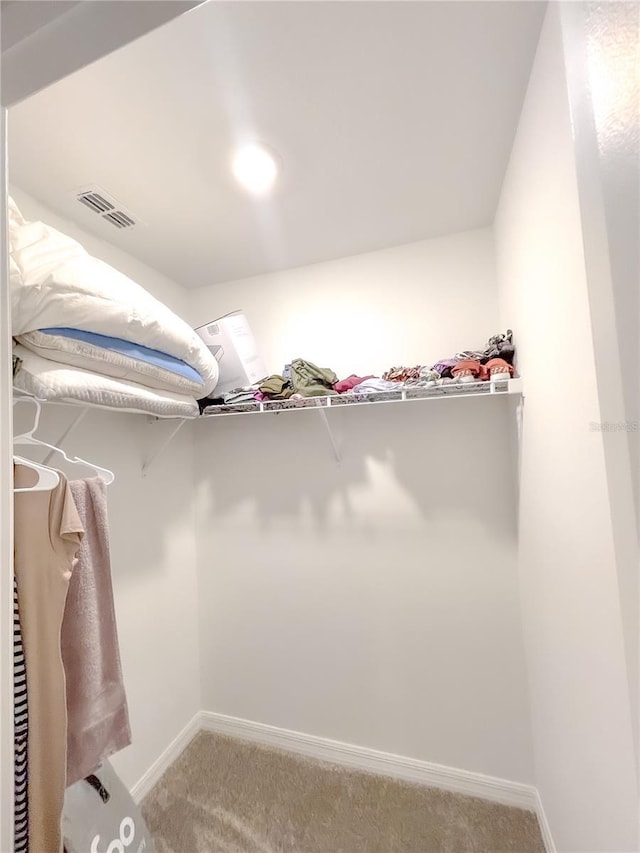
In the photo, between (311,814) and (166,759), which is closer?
(311,814)

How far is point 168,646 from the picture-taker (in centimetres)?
193

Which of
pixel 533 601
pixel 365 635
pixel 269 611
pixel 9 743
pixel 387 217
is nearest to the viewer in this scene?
pixel 9 743

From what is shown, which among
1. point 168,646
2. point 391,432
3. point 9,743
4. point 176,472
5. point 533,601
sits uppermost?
point 391,432

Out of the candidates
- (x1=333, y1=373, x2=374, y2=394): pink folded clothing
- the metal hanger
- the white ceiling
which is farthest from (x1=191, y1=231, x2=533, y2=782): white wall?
the metal hanger

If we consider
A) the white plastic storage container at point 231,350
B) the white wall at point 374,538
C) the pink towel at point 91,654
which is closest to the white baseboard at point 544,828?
the white wall at point 374,538

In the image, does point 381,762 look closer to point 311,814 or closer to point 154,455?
point 311,814

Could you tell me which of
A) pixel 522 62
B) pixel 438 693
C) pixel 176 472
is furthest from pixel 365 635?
pixel 522 62

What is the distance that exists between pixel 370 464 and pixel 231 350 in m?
0.87

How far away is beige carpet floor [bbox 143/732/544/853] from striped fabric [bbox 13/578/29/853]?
105 cm

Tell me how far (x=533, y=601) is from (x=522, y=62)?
1.67m

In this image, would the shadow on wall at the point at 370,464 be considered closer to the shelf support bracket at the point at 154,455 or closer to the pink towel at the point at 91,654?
the shelf support bracket at the point at 154,455

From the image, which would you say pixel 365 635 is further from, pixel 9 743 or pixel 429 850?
pixel 9 743

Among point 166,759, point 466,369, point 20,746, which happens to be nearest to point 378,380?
point 466,369

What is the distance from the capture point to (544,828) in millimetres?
1437
